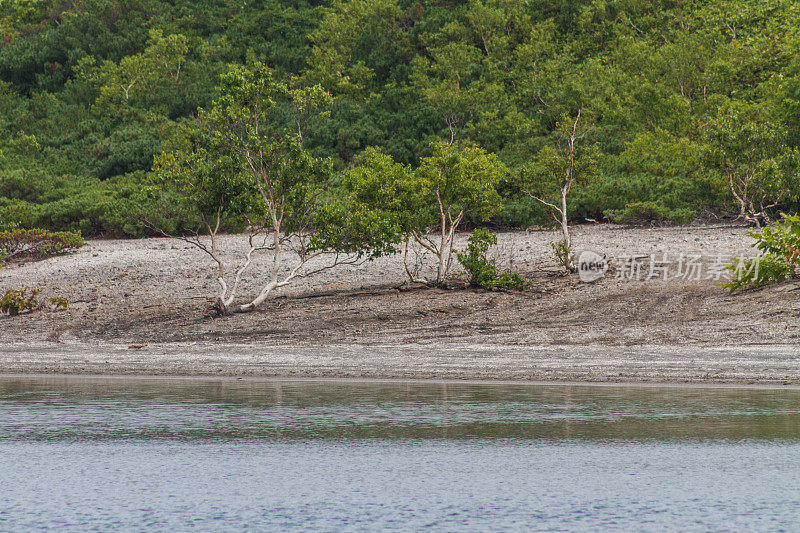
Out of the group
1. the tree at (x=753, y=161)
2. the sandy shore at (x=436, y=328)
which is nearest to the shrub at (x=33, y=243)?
the sandy shore at (x=436, y=328)

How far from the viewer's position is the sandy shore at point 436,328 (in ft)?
39.8

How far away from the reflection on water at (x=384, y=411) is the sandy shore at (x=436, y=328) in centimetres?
131

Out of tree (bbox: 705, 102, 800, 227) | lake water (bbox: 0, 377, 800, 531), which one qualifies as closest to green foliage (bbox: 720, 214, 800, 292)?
tree (bbox: 705, 102, 800, 227)

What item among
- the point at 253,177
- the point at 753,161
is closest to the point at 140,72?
the point at 253,177

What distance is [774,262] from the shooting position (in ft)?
53.4

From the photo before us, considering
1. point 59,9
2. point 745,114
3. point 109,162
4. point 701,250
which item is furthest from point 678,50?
point 59,9

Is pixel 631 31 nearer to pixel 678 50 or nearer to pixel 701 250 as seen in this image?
pixel 678 50

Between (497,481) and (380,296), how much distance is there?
40.4 ft

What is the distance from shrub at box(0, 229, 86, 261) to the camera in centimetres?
2598

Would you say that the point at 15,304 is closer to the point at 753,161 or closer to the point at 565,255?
the point at 565,255

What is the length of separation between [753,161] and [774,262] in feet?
28.6

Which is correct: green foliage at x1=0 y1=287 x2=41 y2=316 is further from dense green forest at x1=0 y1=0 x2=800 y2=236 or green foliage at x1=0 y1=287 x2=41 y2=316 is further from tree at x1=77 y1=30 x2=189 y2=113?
tree at x1=77 y1=30 x2=189 y2=113

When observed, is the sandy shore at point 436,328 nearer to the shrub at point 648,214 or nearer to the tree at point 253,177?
the tree at point 253,177

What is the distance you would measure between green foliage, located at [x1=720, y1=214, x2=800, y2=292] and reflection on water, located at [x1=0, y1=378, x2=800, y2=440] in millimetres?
6886
